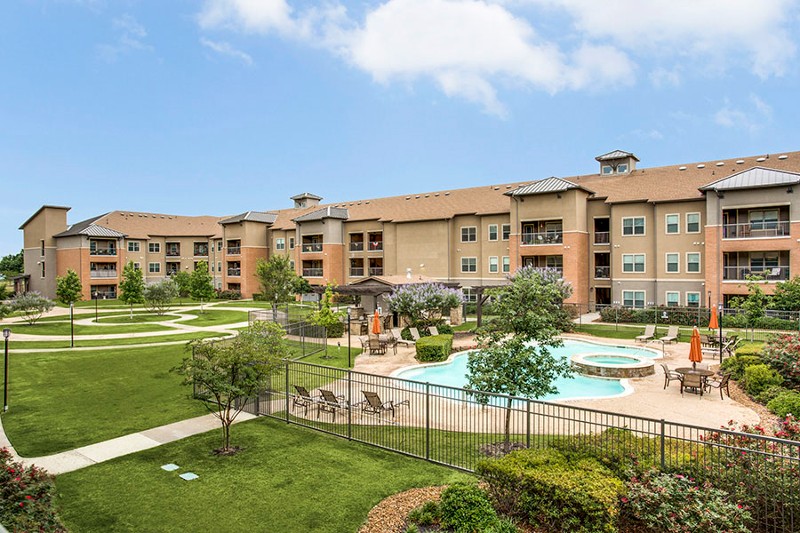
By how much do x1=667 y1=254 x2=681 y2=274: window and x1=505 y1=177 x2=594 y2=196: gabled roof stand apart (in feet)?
25.3

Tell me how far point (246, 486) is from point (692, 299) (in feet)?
116

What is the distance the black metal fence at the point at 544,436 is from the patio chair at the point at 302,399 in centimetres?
4

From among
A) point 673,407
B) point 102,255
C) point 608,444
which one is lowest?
point 673,407

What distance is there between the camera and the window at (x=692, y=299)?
115 ft

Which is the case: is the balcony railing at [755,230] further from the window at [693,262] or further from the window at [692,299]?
the window at [692,299]

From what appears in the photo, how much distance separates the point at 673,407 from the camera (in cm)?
1502

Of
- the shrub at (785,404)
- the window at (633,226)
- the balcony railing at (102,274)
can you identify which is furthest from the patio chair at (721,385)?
the balcony railing at (102,274)

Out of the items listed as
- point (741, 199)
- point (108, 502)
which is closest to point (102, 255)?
point (108, 502)

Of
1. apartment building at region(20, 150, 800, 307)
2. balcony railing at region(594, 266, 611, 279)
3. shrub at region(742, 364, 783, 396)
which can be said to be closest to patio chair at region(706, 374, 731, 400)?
shrub at region(742, 364, 783, 396)

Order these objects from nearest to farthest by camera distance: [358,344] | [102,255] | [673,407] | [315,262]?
[673,407]
[358,344]
[315,262]
[102,255]

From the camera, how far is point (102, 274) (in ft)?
198

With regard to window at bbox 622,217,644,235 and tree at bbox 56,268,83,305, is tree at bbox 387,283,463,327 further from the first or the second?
tree at bbox 56,268,83,305

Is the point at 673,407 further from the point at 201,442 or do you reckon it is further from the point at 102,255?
the point at 102,255

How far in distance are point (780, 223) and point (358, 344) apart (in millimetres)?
28464
